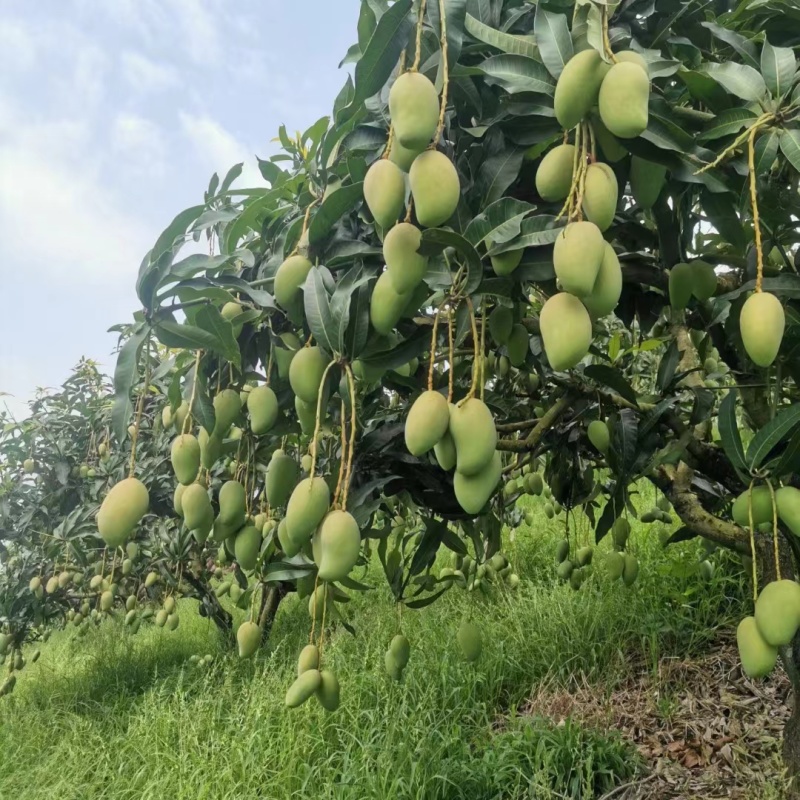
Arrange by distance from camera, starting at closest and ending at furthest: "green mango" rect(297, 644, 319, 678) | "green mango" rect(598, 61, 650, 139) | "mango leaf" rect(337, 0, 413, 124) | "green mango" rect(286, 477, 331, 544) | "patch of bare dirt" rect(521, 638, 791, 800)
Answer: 1. "green mango" rect(598, 61, 650, 139)
2. "mango leaf" rect(337, 0, 413, 124)
3. "green mango" rect(286, 477, 331, 544)
4. "green mango" rect(297, 644, 319, 678)
5. "patch of bare dirt" rect(521, 638, 791, 800)

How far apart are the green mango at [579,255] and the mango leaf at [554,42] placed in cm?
19

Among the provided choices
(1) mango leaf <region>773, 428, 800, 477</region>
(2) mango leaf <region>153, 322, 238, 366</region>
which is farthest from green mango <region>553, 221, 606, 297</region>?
(2) mango leaf <region>153, 322, 238, 366</region>

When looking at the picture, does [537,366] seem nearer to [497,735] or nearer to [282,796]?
[497,735]

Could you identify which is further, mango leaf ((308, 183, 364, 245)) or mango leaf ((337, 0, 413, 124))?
mango leaf ((308, 183, 364, 245))

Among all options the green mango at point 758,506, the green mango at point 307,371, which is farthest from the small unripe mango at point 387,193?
the green mango at point 758,506

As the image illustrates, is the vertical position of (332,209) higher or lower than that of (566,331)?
higher

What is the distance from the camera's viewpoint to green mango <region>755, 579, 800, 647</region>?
742 mm

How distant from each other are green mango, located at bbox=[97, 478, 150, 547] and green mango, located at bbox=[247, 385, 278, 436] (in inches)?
6.6

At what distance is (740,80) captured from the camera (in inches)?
29.1

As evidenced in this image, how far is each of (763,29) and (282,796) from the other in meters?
2.28

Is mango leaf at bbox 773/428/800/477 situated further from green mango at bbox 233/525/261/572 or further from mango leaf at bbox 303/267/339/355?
green mango at bbox 233/525/261/572

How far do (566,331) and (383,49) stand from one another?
1.12 ft

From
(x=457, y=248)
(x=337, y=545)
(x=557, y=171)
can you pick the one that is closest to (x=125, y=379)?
(x=337, y=545)

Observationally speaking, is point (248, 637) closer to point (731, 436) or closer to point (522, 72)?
point (731, 436)
